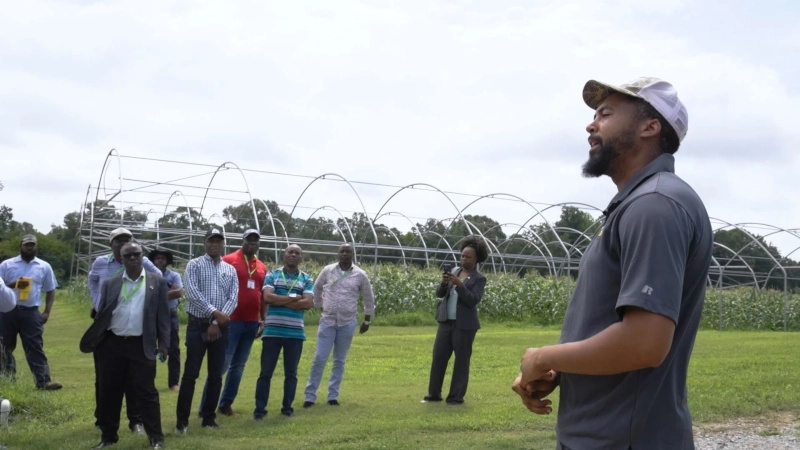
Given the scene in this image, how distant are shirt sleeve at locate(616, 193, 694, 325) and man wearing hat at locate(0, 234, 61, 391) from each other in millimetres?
10143

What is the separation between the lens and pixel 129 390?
7875 mm

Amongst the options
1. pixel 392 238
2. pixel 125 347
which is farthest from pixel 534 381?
pixel 392 238

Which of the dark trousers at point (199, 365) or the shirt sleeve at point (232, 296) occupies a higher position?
the shirt sleeve at point (232, 296)

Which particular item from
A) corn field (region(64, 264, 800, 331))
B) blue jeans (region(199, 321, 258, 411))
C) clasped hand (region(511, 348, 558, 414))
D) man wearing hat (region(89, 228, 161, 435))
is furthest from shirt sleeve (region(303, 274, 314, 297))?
corn field (region(64, 264, 800, 331))

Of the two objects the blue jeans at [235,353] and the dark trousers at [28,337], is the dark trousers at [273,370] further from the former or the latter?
the dark trousers at [28,337]

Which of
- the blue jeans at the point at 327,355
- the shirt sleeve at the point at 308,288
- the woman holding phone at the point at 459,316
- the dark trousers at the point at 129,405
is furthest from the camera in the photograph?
the woman holding phone at the point at 459,316

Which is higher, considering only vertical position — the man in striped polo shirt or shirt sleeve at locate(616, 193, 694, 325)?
shirt sleeve at locate(616, 193, 694, 325)

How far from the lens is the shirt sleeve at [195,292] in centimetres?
857

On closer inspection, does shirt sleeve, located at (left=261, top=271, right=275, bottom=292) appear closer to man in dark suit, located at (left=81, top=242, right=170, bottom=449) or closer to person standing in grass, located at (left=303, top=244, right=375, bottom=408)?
person standing in grass, located at (left=303, top=244, right=375, bottom=408)

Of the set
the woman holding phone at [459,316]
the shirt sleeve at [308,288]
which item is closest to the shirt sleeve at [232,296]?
the shirt sleeve at [308,288]

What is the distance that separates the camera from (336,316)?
10453 millimetres

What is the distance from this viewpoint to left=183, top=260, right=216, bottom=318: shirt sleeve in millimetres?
8570

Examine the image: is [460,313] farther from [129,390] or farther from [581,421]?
[581,421]

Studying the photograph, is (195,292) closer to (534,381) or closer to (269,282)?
(269,282)
